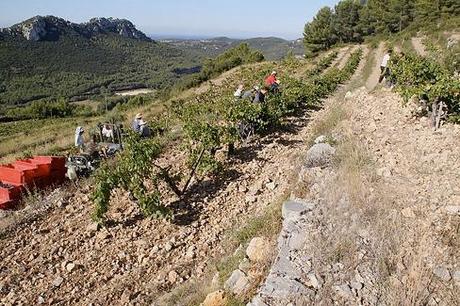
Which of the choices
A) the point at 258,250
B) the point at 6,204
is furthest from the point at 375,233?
the point at 6,204

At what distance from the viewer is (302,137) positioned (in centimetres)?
1222

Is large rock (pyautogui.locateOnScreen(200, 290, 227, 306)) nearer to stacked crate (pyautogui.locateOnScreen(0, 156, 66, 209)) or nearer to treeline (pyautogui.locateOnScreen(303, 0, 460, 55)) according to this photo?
stacked crate (pyautogui.locateOnScreen(0, 156, 66, 209))

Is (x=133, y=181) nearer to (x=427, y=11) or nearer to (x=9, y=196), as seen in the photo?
(x=9, y=196)

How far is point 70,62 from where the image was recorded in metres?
138

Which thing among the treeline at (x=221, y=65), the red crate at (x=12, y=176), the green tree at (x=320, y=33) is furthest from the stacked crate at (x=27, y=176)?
the green tree at (x=320, y=33)

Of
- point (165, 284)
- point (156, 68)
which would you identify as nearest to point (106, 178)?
point (165, 284)

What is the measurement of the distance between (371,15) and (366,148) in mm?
59384

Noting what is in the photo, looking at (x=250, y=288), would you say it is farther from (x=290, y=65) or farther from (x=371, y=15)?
(x=371, y=15)

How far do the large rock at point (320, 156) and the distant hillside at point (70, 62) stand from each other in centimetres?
9779

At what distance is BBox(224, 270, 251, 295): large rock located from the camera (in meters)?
5.10

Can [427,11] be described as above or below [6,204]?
above

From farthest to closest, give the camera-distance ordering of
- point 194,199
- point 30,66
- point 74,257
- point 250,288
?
point 30,66
point 194,199
point 74,257
point 250,288

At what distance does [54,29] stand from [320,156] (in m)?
152

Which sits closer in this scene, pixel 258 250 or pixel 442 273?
pixel 442 273
